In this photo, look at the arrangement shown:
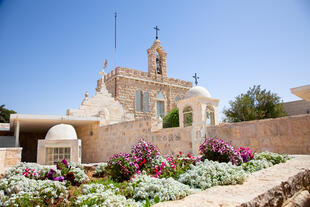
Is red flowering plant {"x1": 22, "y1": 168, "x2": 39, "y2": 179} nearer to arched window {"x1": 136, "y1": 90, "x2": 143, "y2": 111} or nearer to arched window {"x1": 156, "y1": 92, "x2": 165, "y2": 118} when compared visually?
arched window {"x1": 136, "y1": 90, "x2": 143, "y2": 111}

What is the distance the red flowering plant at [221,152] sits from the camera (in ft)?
15.5

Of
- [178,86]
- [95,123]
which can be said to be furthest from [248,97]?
[95,123]

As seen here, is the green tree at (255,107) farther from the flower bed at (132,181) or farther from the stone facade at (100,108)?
the flower bed at (132,181)

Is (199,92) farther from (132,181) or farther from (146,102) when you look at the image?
(146,102)

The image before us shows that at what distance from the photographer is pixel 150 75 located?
23922mm

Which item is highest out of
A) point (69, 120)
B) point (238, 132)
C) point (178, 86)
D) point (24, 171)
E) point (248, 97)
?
point (178, 86)

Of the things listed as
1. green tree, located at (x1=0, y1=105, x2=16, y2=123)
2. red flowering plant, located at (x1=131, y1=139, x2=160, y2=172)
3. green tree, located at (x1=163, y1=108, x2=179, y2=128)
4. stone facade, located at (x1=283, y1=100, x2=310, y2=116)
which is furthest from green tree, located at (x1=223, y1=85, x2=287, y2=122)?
green tree, located at (x1=0, y1=105, x2=16, y2=123)

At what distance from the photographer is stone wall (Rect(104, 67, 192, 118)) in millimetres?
21547

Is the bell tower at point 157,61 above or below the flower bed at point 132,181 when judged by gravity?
above

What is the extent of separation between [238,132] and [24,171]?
594cm

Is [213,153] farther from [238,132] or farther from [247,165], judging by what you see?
[238,132]

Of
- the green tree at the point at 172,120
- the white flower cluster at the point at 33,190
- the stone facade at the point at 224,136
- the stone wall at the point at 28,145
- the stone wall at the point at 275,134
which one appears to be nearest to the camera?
the white flower cluster at the point at 33,190

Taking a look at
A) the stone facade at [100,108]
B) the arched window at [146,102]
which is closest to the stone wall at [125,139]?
the stone facade at [100,108]

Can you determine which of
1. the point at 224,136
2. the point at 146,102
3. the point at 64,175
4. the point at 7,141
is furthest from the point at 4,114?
the point at 224,136
